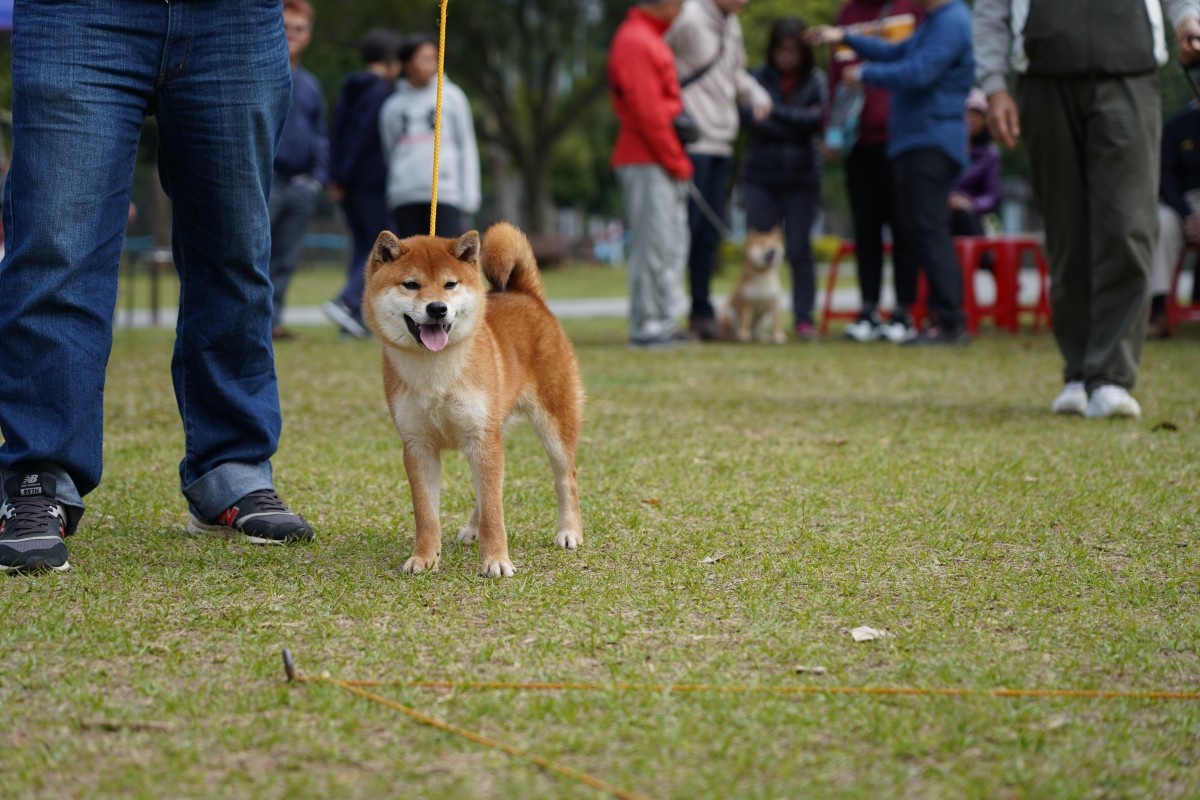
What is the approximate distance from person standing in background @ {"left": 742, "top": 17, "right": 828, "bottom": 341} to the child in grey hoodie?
87.2 inches

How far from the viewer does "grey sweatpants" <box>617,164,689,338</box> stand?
9.55 m

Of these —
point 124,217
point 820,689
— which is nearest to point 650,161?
point 124,217

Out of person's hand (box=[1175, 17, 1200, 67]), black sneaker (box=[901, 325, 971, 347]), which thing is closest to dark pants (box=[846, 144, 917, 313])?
black sneaker (box=[901, 325, 971, 347])

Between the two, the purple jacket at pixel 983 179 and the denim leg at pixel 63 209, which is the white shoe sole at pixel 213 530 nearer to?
the denim leg at pixel 63 209

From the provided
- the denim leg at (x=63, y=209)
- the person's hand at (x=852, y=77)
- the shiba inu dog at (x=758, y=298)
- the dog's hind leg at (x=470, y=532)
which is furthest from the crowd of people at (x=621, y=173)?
the dog's hind leg at (x=470, y=532)

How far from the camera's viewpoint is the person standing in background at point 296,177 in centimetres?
1040

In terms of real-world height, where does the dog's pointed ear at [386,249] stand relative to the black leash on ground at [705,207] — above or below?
above

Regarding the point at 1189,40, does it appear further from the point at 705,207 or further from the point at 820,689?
the point at 705,207

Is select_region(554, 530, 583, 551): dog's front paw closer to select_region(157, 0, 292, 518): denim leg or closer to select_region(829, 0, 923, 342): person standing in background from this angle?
select_region(157, 0, 292, 518): denim leg

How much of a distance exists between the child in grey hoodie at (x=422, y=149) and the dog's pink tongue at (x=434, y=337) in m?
6.52

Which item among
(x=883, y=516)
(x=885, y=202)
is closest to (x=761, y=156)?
(x=885, y=202)

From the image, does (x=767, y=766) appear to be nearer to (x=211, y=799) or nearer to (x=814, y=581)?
(x=211, y=799)

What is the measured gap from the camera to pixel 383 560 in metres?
3.68

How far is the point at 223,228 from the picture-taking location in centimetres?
386
